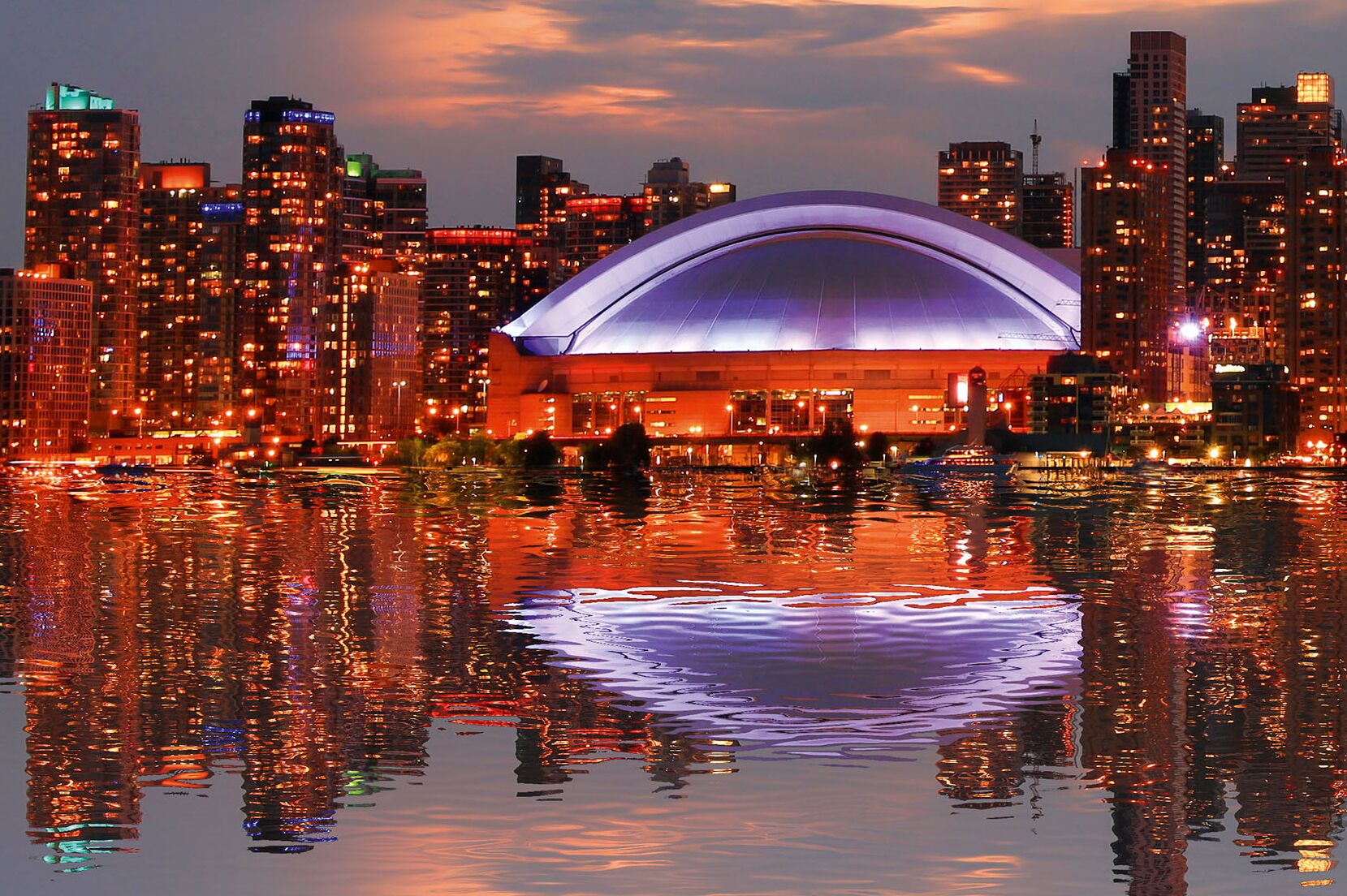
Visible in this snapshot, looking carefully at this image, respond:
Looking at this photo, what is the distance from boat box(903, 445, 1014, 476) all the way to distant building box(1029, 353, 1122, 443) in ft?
45.0

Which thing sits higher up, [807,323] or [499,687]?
[807,323]

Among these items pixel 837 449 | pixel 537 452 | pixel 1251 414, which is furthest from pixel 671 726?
pixel 1251 414

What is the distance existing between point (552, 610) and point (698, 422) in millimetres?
125731

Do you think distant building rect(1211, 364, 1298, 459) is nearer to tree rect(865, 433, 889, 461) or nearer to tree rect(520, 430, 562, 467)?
tree rect(865, 433, 889, 461)

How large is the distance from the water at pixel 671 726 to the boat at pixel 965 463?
87408mm

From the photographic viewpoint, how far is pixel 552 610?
3028 cm

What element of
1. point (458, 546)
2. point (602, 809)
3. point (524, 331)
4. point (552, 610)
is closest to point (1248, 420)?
point (524, 331)

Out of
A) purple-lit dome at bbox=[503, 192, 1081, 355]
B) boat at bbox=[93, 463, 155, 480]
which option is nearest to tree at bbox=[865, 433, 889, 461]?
purple-lit dome at bbox=[503, 192, 1081, 355]

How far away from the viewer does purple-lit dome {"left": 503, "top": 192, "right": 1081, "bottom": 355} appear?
6166 inches

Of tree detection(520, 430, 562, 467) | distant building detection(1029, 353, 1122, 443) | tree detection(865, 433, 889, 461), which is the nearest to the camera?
tree detection(865, 433, 889, 461)

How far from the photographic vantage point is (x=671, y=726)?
1875 centimetres

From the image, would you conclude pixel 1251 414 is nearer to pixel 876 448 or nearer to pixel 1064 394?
pixel 1064 394

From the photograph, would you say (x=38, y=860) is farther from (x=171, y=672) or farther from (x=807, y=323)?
(x=807, y=323)

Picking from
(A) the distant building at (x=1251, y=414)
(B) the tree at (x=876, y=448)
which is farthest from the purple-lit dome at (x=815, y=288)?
(A) the distant building at (x=1251, y=414)
